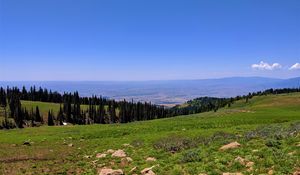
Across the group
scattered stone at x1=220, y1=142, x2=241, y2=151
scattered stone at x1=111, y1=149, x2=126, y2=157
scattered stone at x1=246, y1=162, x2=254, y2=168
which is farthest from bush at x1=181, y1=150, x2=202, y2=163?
scattered stone at x1=111, y1=149, x2=126, y2=157

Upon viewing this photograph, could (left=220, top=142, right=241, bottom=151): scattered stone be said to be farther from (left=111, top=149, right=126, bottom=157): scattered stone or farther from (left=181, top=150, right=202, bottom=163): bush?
(left=111, top=149, right=126, bottom=157): scattered stone

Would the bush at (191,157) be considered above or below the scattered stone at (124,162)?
above

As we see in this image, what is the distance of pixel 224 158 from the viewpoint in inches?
658

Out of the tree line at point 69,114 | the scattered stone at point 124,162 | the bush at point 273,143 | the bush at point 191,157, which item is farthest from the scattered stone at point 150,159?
the tree line at point 69,114

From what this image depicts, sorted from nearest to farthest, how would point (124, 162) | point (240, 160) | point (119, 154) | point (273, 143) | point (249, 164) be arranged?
point (249, 164)
point (240, 160)
point (273, 143)
point (124, 162)
point (119, 154)

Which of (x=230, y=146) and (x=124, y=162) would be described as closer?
(x=230, y=146)

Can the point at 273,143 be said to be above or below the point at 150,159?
above

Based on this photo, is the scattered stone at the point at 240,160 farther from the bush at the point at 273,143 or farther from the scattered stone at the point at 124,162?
the scattered stone at the point at 124,162

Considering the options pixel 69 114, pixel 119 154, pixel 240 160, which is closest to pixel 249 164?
pixel 240 160

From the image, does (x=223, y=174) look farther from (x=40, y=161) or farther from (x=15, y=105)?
(x=15, y=105)

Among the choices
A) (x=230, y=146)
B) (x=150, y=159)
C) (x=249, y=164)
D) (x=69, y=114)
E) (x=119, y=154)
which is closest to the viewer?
(x=249, y=164)

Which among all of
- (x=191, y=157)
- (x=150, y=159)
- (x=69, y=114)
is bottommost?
(x=69, y=114)

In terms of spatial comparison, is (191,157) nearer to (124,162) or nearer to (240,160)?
(240,160)

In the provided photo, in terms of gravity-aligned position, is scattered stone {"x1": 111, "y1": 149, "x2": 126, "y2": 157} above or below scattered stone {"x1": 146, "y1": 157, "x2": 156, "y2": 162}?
below
